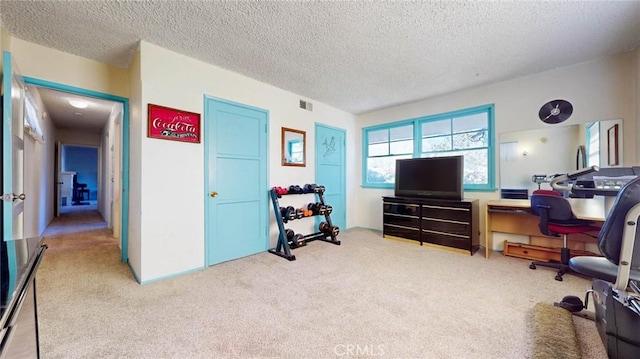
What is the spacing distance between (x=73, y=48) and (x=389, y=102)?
444 centimetres

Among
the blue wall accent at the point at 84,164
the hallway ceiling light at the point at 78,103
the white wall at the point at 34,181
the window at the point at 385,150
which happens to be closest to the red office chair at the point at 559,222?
the window at the point at 385,150

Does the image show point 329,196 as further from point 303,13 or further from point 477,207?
point 303,13

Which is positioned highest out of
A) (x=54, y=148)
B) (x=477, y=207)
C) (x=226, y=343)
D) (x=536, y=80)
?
(x=536, y=80)

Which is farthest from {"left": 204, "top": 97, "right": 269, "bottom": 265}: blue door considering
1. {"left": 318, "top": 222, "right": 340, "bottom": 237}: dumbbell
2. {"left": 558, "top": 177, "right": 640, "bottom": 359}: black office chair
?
{"left": 558, "top": 177, "right": 640, "bottom": 359}: black office chair

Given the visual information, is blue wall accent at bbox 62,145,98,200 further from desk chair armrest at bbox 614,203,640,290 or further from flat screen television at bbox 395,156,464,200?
desk chair armrest at bbox 614,203,640,290

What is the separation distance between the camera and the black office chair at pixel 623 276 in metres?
1.28

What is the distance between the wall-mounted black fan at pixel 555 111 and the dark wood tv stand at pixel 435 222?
4.71ft

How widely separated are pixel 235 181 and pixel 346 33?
7.41 ft

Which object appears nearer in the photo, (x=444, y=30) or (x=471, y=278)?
(x=444, y=30)

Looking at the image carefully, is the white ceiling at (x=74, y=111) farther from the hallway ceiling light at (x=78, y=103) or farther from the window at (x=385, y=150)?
the window at (x=385, y=150)

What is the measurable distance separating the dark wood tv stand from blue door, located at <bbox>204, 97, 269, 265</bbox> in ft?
7.35

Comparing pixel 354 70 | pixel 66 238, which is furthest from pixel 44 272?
pixel 354 70

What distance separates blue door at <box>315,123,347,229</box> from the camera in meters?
4.64

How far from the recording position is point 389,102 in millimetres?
4625
